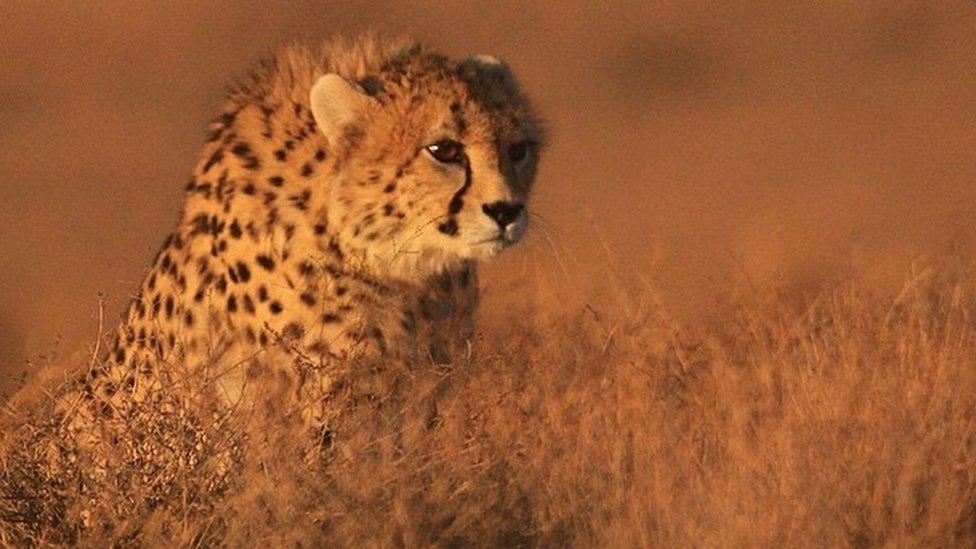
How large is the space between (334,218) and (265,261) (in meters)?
0.19

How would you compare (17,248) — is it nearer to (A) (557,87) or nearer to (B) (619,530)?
(A) (557,87)

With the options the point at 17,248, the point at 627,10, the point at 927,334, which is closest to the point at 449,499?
the point at 927,334

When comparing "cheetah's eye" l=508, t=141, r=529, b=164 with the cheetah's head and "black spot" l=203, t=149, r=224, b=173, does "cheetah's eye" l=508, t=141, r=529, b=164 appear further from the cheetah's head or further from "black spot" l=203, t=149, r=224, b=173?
"black spot" l=203, t=149, r=224, b=173

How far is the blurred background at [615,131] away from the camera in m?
8.33

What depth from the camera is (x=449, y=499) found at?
199 inches

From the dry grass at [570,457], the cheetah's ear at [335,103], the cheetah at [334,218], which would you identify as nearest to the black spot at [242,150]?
the cheetah at [334,218]

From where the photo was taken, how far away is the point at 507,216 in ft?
19.5

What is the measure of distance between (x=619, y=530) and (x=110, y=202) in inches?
388

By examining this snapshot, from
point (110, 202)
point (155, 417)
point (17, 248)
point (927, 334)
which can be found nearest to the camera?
point (155, 417)

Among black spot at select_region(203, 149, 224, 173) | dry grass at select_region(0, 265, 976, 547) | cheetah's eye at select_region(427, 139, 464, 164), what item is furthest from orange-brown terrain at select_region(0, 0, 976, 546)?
black spot at select_region(203, 149, 224, 173)

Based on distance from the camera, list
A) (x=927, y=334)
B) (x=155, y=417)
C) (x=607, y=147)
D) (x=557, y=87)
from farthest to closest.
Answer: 1. (x=557, y=87)
2. (x=607, y=147)
3. (x=927, y=334)
4. (x=155, y=417)

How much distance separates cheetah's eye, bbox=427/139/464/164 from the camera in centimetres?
607

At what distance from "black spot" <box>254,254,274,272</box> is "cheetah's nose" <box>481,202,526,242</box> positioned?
1.63 ft

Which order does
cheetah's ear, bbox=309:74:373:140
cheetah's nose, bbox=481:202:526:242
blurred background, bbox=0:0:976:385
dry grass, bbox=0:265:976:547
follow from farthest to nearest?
1. blurred background, bbox=0:0:976:385
2. cheetah's ear, bbox=309:74:373:140
3. cheetah's nose, bbox=481:202:526:242
4. dry grass, bbox=0:265:976:547
